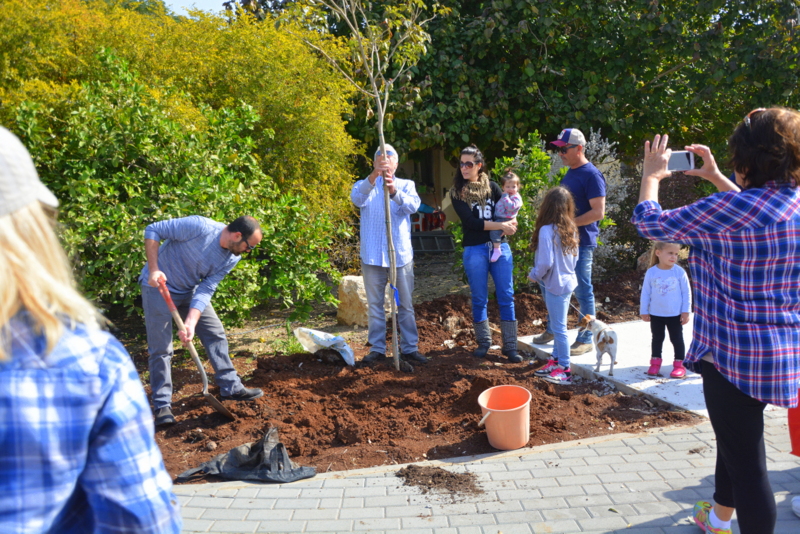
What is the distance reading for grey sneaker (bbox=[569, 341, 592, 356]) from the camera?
5781mm

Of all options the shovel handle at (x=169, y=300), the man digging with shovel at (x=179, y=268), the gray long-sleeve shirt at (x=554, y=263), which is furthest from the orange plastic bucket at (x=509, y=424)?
the shovel handle at (x=169, y=300)

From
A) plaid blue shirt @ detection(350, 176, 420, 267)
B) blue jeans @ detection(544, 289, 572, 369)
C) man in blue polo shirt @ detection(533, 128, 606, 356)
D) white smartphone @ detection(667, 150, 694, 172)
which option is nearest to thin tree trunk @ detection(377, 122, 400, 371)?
plaid blue shirt @ detection(350, 176, 420, 267)

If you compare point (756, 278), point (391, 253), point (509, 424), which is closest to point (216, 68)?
point (391, 253)

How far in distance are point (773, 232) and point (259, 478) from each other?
3.00 metres

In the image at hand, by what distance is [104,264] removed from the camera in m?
5.68

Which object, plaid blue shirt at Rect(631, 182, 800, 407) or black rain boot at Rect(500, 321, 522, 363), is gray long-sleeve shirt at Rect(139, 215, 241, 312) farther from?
plaid blue shirt at Rect(631, 182, 800, 407)

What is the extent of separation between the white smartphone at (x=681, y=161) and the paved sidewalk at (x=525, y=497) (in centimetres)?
175

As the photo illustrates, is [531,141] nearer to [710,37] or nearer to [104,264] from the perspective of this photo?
[710,37]

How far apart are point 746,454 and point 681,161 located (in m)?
1.39

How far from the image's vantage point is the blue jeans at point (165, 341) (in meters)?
4.62

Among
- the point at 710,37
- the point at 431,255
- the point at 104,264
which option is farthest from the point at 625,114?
the point at 104,264

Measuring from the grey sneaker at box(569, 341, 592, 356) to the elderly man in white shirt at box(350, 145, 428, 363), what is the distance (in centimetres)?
142

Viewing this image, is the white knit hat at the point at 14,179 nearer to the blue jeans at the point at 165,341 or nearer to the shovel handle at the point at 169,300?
the shovel handle at the point at 169,300

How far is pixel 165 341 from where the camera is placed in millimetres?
4664
